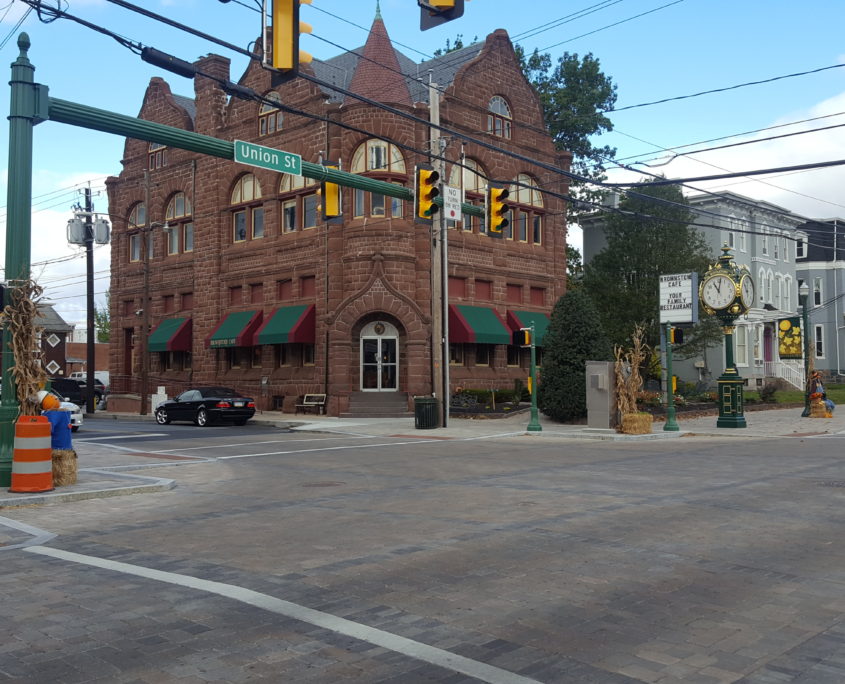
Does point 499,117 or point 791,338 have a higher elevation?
point 499,117

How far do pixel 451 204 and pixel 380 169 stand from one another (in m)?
12.5

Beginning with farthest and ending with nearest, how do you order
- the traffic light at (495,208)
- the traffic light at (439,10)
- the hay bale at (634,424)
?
the hay bale at (634,424) → the traffic light at (495,208) → the traffic light at (439,10)

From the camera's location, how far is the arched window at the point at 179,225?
136ft

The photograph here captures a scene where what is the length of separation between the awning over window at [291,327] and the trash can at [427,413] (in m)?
8.85

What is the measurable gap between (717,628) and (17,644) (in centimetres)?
445

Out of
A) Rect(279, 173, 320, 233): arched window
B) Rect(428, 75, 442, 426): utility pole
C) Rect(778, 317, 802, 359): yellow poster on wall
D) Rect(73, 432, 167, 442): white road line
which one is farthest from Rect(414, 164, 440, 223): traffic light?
Rect(778, 317, 802, 359): yellow poster on wall

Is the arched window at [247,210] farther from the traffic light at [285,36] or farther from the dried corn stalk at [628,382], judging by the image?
the traffic light at [285,36]

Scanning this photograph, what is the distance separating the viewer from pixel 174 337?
4003cm

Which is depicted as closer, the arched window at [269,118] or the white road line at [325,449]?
the white road line at [325,449]

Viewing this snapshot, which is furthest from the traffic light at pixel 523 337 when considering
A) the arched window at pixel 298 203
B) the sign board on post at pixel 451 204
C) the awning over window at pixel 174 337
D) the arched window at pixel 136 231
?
the arched window at pixel 136 231

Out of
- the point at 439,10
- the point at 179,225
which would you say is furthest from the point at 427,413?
the point at 179,225

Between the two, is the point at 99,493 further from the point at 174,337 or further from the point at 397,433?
the point at 174,337

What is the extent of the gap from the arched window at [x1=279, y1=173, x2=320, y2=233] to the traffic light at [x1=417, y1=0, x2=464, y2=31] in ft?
88.1

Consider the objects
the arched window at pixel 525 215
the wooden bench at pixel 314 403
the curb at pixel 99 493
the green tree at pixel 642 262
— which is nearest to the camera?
the curb at pixel 99 493
